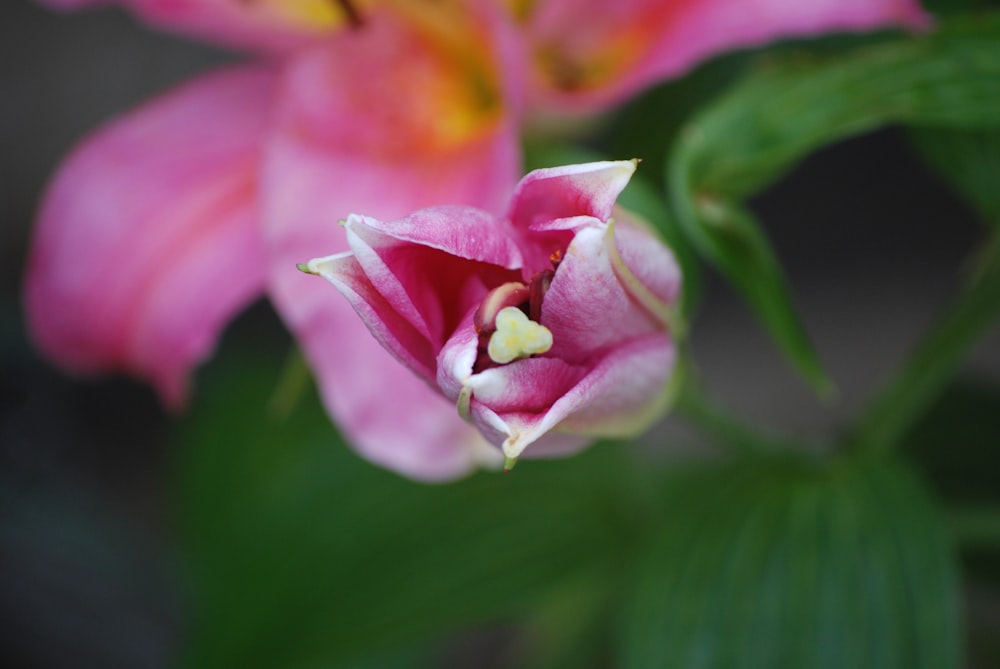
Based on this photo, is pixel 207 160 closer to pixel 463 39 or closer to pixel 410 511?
pixel 463 39

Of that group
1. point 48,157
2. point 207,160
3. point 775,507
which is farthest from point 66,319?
point 48,157

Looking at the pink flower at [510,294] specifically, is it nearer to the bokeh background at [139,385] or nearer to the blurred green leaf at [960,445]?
the blurred green leaf at [960,445]

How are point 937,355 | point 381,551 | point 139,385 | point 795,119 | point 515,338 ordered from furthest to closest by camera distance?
point 139,385 → point 381,551 → point 937,355 → point 795,119 → point 515,338

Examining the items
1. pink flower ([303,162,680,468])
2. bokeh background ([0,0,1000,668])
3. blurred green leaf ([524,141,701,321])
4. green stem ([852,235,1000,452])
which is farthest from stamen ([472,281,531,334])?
bokeh background ([0,0,1000,668])

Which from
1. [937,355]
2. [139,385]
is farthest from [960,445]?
[139,385]

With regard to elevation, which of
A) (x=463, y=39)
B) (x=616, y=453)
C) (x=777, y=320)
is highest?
(x=463, y=39)

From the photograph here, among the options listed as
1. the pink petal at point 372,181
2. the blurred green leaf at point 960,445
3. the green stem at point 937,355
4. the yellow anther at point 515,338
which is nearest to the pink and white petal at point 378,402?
the pink petal at point 372,181

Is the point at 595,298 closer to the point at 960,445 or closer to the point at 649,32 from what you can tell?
the point at 649,32
